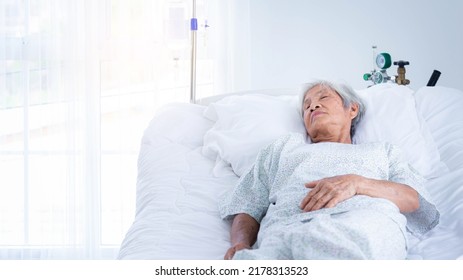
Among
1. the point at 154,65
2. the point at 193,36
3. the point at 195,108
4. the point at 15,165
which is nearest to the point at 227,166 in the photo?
the point at 195,108

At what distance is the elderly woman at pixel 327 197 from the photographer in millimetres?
1447

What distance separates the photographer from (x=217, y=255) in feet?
5.54

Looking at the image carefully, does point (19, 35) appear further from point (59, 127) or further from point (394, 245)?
point (394, 245)

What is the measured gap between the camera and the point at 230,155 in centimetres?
220

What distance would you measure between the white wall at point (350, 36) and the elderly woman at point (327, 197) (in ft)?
3.91

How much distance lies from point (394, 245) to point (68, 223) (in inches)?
85.7

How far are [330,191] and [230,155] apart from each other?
585 millimetres

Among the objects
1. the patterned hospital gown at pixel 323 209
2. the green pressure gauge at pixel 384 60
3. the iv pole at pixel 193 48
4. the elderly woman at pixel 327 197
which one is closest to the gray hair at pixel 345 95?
the elderly woman at pixel 327 197

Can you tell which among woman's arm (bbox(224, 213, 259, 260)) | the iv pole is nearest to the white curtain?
the iv pole

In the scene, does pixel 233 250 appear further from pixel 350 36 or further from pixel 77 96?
pixel 350 36

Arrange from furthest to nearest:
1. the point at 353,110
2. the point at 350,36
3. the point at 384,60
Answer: the point at 350,36 → the point at 384,60 → the point at 353,110

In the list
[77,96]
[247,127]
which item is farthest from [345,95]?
[77,96]

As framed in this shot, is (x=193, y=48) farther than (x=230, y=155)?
Yes

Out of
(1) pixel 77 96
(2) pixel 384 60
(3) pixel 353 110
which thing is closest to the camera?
(3) pixel 353 110
